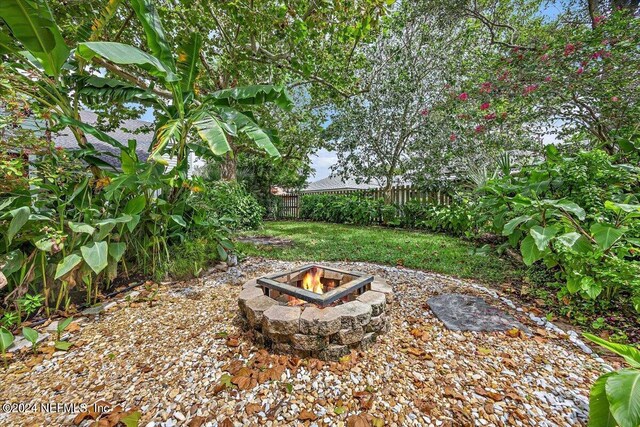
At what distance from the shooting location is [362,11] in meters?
3.87

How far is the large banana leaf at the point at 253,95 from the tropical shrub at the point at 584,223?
3.13m

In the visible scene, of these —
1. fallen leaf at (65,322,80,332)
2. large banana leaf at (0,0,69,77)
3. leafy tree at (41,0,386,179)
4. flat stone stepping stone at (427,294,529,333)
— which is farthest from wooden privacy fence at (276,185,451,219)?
large banana leaf at (0,0,69,77)

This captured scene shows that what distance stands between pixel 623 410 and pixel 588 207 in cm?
251

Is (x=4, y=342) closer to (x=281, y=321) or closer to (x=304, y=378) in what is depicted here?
(x=281, y=321)

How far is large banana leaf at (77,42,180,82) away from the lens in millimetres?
1999

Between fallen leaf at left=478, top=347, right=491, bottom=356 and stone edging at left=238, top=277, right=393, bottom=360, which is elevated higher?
stone edging at left=238, top=277, right=393, bottom=360

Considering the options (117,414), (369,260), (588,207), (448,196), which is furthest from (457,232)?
(117,414)

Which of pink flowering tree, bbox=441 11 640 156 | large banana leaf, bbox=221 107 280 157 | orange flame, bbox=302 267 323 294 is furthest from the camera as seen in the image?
pink flowering tree, bbox=441 11 640 156

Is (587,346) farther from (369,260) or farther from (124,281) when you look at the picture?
(124,281)

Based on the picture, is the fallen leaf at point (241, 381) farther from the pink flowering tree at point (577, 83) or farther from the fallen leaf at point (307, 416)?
the pink flowering tree at point (577, 83)

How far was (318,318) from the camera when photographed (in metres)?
1.81

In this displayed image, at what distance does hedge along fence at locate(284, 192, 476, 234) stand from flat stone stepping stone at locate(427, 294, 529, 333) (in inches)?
124

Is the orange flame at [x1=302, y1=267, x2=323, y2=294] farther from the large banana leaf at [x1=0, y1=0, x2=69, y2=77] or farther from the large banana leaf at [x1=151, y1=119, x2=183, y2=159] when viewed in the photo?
the large banana leaf at [x1=0, y1=0, x2=69, y2=77]

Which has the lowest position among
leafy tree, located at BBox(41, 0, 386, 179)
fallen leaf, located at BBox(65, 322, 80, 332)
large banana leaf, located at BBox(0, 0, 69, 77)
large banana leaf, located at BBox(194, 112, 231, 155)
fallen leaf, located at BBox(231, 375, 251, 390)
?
fallen leaf, located at BBox(65, 322, 80, 332)
